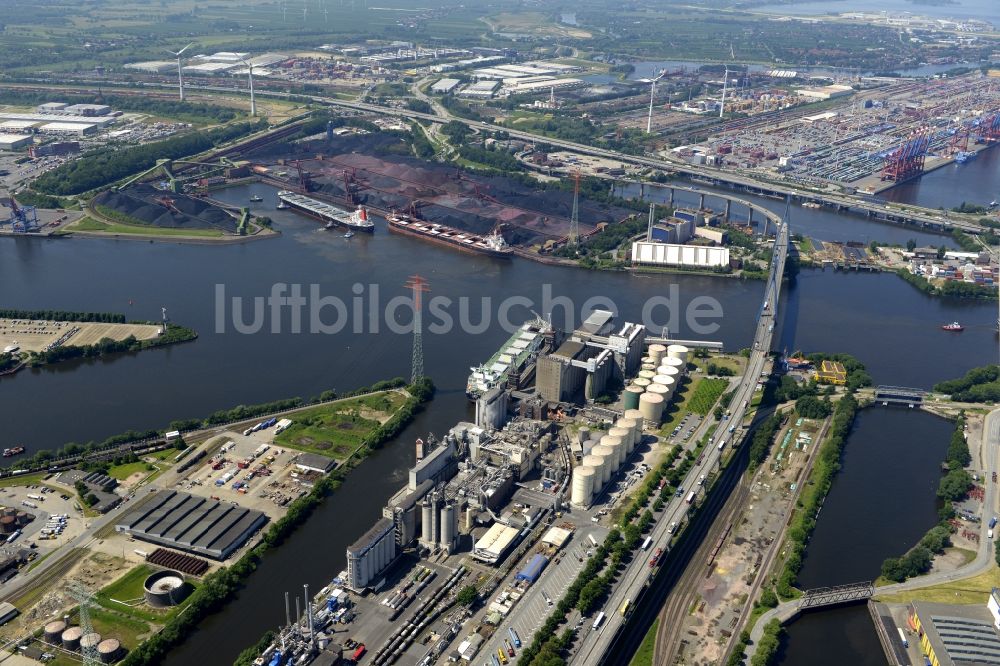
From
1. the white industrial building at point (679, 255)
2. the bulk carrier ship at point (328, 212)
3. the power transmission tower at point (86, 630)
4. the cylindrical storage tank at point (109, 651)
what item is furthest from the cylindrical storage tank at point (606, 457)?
the bulk carrier ship at point (328, 212)

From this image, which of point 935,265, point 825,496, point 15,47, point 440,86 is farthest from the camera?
point 15,47

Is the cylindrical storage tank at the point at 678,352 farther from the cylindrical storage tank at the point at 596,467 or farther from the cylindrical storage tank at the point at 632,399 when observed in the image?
the cylindrical storage tank at the point at 596,467

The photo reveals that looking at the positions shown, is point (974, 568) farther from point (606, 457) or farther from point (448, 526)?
point (448, 526)

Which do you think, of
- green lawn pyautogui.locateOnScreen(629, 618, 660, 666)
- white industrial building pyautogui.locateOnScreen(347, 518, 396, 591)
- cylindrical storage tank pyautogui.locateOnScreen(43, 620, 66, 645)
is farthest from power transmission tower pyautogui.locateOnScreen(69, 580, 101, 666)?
green lawn pyautogui.locateOnScreen(629, 618, 660, 666)

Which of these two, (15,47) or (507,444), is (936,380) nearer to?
(507,444)

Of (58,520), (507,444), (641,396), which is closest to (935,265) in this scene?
(641,396)

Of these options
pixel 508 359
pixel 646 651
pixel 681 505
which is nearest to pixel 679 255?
pixel 508 359

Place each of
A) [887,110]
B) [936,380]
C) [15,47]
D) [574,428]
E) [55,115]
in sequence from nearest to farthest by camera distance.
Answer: [574,428], [936,380], [55,115], [887,110], [15,47]
